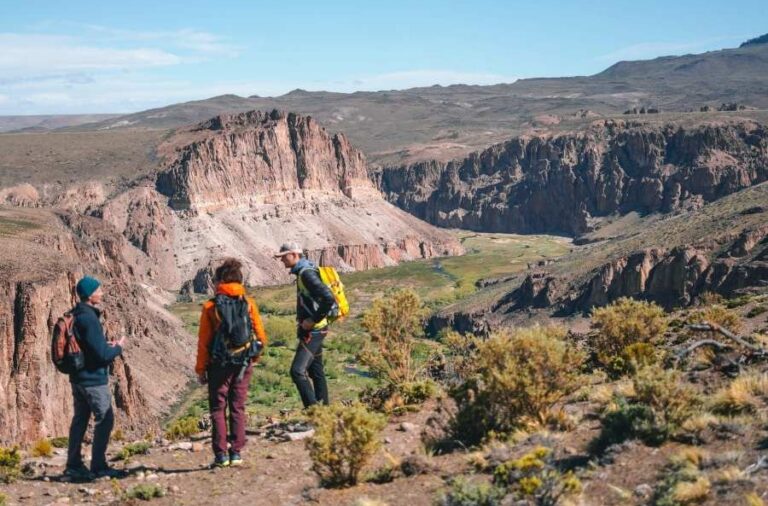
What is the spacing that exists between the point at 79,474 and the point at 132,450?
2.01 m

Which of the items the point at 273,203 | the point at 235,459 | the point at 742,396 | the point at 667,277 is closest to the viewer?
the point at 742,396

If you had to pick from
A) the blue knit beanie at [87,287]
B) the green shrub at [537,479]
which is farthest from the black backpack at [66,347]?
the green shrub at [537,479]

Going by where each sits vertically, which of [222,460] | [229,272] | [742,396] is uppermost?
[229,272]

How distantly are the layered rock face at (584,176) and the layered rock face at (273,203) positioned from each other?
37887 millimetres

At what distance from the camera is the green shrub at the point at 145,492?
1066 cm

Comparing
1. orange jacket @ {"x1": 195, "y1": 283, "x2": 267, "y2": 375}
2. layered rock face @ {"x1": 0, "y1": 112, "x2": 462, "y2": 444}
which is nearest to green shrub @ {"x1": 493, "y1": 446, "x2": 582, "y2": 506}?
orange jacket @ {"x1": 195, "y1": 283, "x2": 267, "y2": 375}

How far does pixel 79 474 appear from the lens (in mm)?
11734

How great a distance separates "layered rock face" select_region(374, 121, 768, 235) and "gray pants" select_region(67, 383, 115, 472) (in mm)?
137551

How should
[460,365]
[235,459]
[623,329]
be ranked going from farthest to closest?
1. [623,329]
2. [460,365]
3. [235,459]

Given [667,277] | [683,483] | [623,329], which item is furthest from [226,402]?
[667,277]

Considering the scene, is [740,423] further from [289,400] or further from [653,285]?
[653,285]

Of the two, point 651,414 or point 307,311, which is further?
point 307,311

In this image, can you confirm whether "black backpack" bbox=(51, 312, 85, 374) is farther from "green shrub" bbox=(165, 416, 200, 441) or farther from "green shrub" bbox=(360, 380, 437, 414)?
"green shrub" bbox=(360, 380, 437, 414)

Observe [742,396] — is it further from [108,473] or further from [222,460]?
[108,473]
